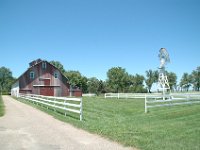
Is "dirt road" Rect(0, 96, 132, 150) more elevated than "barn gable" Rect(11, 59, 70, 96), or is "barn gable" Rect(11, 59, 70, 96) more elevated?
"barn gable" Rect(11, 59, 70, 96)

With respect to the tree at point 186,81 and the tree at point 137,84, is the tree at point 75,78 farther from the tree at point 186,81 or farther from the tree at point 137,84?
the tree at point 186,81

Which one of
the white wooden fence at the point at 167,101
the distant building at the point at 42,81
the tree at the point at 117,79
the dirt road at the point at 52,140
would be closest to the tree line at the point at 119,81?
the tree at the point at 117,79

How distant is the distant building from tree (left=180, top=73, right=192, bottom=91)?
241 feet

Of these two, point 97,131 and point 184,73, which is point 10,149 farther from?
point 184,73

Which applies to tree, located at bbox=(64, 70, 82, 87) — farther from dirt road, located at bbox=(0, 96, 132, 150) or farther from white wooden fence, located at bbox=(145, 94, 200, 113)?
dirt road, located at bbox=(0, 96, 132, 150)

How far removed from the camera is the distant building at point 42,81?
1975 inches

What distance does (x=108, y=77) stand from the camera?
93.6 meters

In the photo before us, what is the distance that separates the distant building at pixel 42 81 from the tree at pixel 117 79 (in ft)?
131

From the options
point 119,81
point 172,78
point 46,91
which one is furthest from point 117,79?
Result: point 46,91

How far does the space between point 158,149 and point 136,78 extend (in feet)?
332

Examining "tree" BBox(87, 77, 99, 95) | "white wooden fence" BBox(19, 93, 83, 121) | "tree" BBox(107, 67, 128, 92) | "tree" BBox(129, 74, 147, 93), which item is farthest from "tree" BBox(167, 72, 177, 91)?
"white wooden fence" BBox(19, 93, 83, 121)

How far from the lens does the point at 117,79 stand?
90938 mm

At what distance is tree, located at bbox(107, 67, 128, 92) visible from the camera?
299 feet

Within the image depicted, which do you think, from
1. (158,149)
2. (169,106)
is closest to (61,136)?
(158,149)
